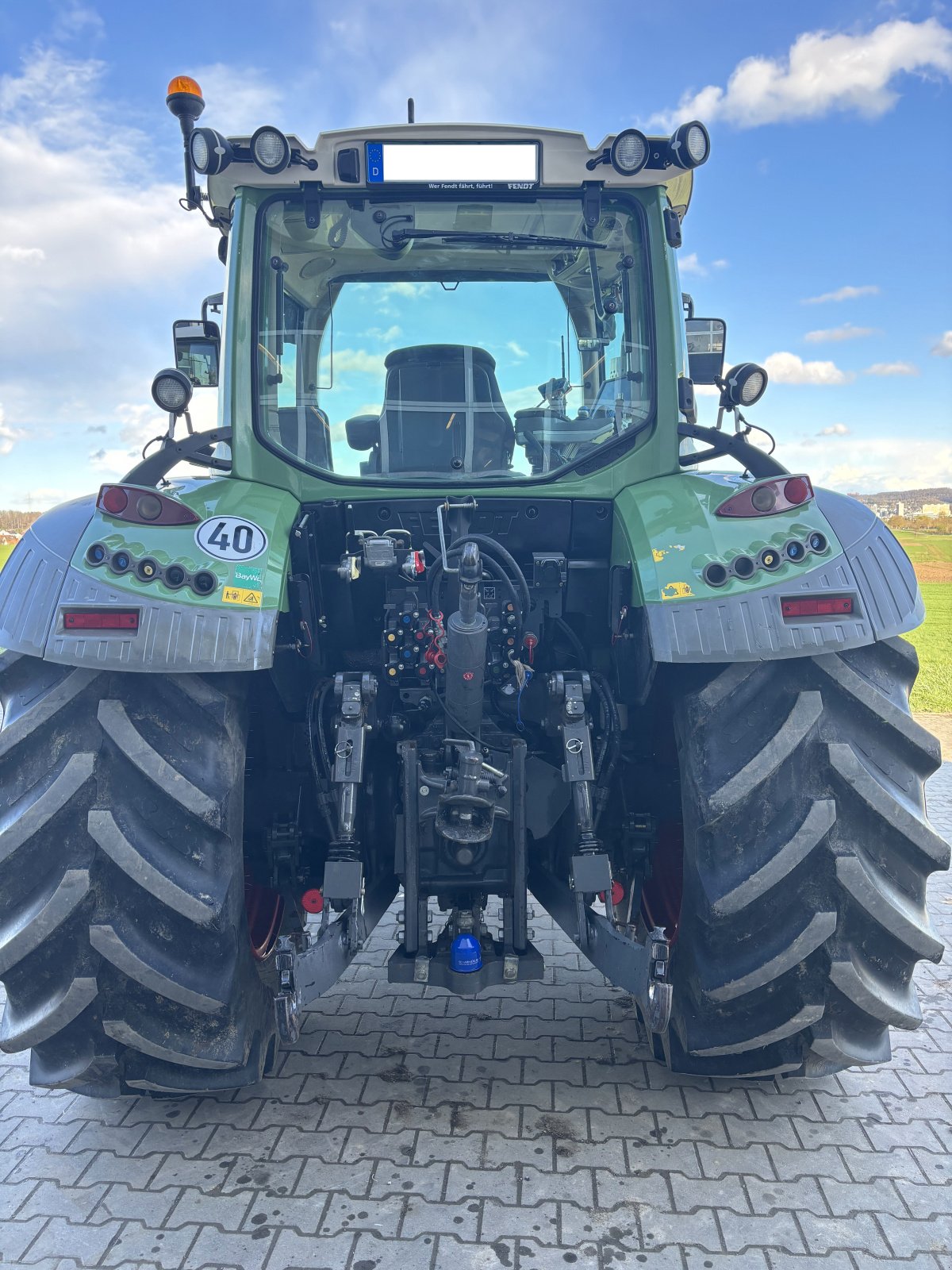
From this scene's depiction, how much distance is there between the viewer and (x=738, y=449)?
10.9 feet

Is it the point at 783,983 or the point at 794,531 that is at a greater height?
the point at 794,531

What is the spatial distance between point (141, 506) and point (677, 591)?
152 centimetres

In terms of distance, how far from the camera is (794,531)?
2.68 metres

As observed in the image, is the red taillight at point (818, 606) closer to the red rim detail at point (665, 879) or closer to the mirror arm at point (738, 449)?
the mirror arm at point (738, 449)

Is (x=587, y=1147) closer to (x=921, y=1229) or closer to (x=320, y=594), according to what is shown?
(x=921, y=1229)

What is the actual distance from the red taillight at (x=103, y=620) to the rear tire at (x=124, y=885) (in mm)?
152

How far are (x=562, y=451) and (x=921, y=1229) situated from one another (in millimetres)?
2452

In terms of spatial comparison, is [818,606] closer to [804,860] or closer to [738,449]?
[804,860]

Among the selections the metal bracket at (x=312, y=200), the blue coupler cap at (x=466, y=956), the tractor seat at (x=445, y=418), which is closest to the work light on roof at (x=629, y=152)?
the tractor seat at (x=445, y=418)

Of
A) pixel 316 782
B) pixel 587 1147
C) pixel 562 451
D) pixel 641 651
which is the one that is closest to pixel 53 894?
pixel 316 782

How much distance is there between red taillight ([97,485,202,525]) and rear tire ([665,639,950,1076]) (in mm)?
1542

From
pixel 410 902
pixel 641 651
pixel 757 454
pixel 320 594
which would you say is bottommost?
pixel 410 902

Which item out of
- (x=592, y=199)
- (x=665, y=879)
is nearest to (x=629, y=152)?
(x=592, y=199)

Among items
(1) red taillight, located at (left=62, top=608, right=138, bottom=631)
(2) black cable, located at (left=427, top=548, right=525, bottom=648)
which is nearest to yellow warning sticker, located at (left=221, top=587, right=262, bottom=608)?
(1) red taillight, located at (left=62, top=608, right=138, bottom=631)
